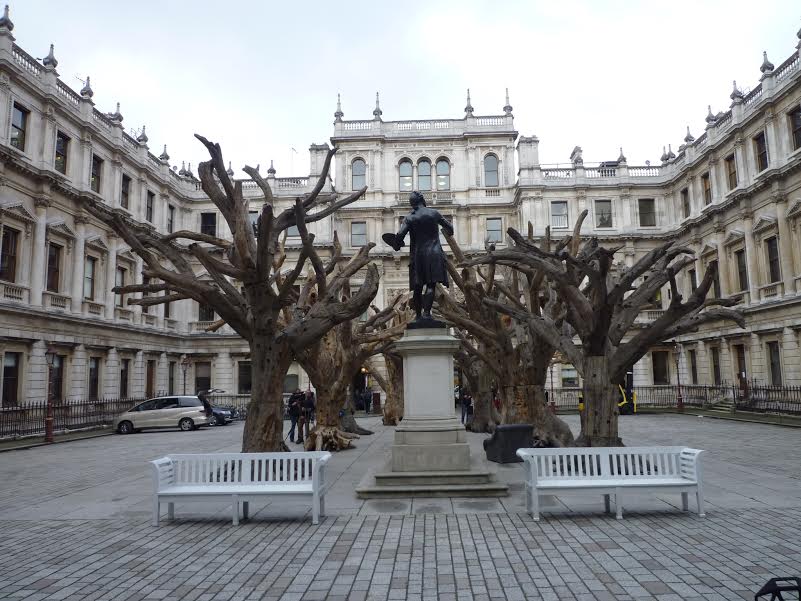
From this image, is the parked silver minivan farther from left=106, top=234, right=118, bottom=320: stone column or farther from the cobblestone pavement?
the cobblestone pavement

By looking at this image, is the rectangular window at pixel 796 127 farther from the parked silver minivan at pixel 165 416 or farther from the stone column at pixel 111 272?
the stone column at pixel 111 272

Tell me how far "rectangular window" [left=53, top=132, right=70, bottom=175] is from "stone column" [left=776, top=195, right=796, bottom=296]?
3472 cm

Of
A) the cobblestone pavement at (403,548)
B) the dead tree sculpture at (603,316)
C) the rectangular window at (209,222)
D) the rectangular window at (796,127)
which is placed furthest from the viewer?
the rectangular window at (209,222)

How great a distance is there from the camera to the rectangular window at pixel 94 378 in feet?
95.1

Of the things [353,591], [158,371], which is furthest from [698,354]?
[353,591]

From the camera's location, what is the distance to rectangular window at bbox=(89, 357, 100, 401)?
95.1 feet

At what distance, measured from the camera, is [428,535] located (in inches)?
268

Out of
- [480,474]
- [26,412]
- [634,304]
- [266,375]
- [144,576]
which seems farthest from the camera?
[26,412]

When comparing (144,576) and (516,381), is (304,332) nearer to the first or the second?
(144,576)

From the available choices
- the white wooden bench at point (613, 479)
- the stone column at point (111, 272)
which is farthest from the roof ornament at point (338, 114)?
the white wooden bench at point (613, 479)

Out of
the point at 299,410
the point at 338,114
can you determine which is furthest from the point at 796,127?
the point at 338,114

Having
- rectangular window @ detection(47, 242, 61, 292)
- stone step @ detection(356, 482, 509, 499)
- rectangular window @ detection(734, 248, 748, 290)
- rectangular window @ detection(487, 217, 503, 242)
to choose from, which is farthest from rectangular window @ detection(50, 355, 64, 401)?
rectangular window @ detection(734, 248, 748, 290)

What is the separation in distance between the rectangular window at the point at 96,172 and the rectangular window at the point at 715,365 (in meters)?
36.6

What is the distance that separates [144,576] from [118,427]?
22.7m
